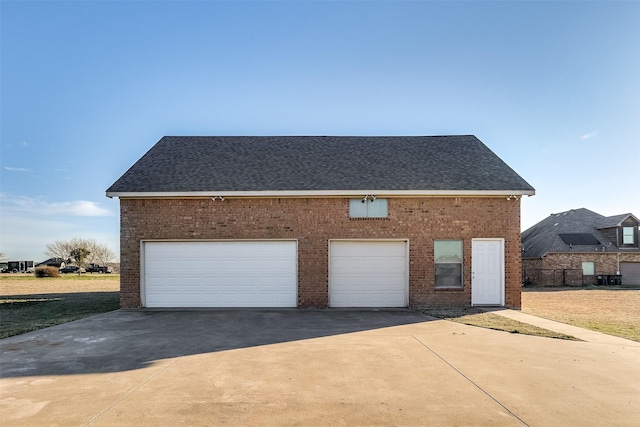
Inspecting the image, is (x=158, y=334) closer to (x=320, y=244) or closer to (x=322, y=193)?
(x=320, y=244)

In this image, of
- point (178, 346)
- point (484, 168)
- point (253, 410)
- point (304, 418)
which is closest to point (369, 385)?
point (304, 418)

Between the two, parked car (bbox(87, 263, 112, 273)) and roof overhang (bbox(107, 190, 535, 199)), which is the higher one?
roof overhang (bbox(107, 190, 535, 199))

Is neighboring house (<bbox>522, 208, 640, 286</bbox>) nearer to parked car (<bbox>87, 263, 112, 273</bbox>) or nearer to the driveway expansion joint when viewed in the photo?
the driveway expansion joint

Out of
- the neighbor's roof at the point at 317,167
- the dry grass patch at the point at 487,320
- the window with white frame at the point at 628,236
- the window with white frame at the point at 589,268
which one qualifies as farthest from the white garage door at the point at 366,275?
the window with white frame at the point at 628,236

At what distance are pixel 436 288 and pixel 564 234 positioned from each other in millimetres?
22022

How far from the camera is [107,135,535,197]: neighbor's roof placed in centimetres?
1277

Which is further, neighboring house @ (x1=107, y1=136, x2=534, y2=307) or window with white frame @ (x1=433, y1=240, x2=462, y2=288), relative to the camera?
window with white frame @ (x1=433, y1=240, x2=462, y2=288)

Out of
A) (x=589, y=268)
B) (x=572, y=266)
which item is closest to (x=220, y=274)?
(x=572, y=266)

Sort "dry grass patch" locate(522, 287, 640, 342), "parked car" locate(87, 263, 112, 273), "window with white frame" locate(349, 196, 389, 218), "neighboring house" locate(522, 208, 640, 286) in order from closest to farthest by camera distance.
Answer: "dry grass patch" locate(522, 287, 640, 342) → "window with white frame" locate(349, 196, 389, 218) → "neighboring house" locate(522, 208, 640, 286) → "parked car" locate(87, 263, 112, 273)

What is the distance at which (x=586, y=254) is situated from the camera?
2730 centimetres

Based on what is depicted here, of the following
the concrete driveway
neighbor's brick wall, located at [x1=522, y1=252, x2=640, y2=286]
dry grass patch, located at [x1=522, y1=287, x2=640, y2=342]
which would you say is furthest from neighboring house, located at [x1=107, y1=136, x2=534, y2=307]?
neighbor's brick wall, located at [x1=522, y1=252, x2=640, y2=286]

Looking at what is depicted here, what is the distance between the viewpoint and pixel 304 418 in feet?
14.2

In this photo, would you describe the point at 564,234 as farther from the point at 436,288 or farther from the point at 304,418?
the point at 304,418

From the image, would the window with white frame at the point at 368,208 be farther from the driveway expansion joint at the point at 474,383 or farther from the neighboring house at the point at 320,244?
the driveway expansion joint at the point at 474,383
